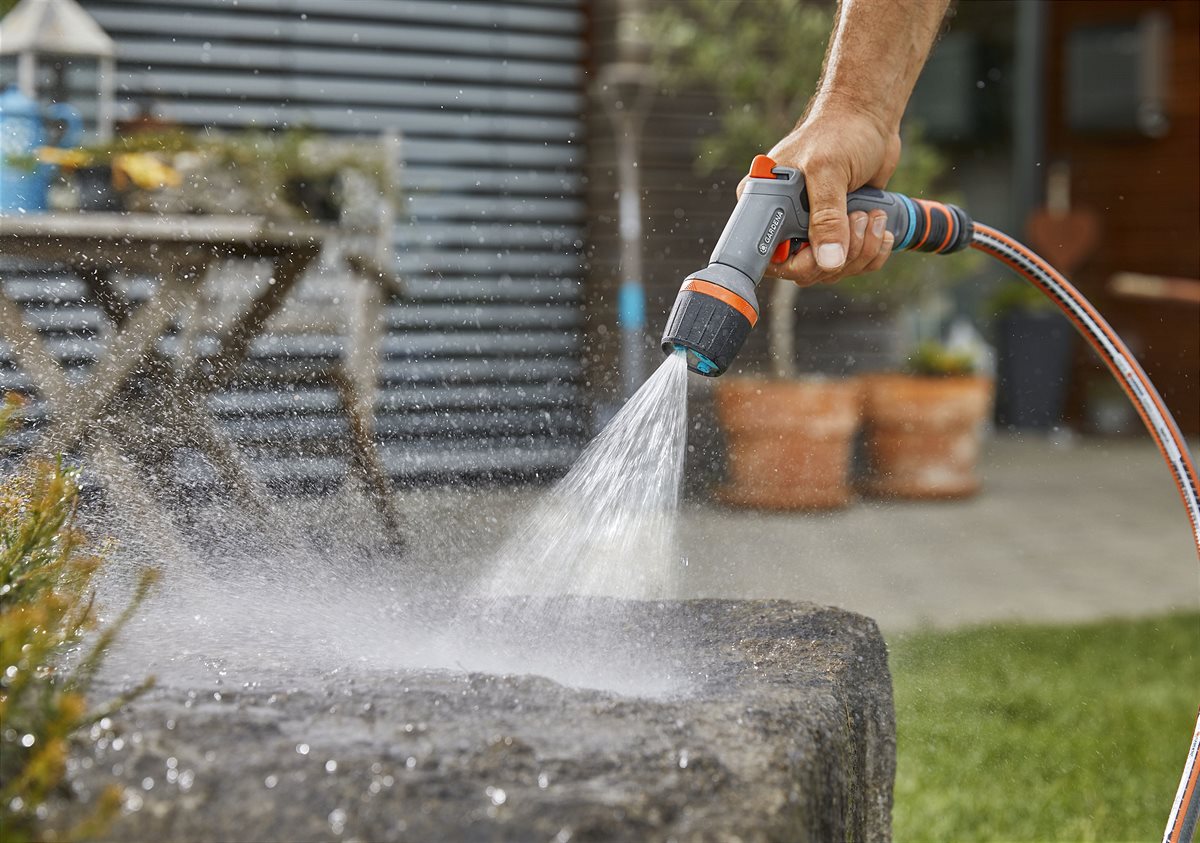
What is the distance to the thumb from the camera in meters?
1.28

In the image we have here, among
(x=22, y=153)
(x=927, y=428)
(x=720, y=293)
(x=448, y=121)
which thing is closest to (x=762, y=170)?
(x=720, y=293)

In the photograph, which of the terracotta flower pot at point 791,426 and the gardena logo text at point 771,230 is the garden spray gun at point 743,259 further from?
the terracotta flower pot at point 791,426

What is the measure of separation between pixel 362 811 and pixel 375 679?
24 centimetres

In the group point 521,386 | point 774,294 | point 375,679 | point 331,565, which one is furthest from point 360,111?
point 375,679

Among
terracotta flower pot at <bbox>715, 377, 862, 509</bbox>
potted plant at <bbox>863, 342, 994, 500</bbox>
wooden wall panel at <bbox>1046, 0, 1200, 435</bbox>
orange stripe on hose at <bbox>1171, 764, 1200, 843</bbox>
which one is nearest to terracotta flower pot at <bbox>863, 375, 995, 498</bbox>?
potted plant at <bbox>863, 342, 994, 500</bbox>

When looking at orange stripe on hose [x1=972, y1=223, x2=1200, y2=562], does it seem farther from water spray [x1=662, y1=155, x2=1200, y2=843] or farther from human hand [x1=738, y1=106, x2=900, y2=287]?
human hand [x1=738, y1=106, x2=900, y2=287]

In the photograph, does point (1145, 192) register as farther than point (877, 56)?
Yes

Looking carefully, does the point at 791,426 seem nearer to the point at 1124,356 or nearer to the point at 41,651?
the point at 1124,356

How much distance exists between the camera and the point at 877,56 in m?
1.42

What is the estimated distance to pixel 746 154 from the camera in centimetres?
506

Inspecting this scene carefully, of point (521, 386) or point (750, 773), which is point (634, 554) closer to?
point (750, 773)

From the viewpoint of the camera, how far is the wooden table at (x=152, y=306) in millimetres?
2369

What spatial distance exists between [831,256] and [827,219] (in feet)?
0.13

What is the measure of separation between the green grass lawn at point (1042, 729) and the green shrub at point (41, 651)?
4.30 ft
